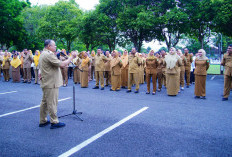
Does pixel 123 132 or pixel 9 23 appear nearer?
pixel 123 132

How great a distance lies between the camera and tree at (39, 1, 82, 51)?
3853 cm

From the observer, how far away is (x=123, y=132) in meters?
5.00

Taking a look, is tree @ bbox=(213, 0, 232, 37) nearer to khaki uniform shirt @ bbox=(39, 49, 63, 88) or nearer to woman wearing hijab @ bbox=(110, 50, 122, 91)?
woman wearing hijab @ bbox=(110, 50, 122, 91)

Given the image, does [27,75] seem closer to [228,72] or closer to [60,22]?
[228,72]

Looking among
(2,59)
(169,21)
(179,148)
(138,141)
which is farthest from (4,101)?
(169,21)

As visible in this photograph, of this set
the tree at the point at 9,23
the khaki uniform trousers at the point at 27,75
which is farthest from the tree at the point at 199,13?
the tree at the point at 9,23

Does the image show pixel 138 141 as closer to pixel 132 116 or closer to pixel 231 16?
pixel 132 116

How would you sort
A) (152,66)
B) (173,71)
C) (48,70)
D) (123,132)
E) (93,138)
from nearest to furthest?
(93,138) < (123,132) < (48,70) < (173,71) < (152,66)

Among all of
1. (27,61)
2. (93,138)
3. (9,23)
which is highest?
(9,23)

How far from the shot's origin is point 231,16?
63.5 ft

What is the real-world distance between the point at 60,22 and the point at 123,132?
36501 millimetres

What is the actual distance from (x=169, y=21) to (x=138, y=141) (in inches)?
802

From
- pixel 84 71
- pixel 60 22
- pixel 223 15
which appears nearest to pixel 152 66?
pixel 84 71

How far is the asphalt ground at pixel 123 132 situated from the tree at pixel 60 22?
107ft
